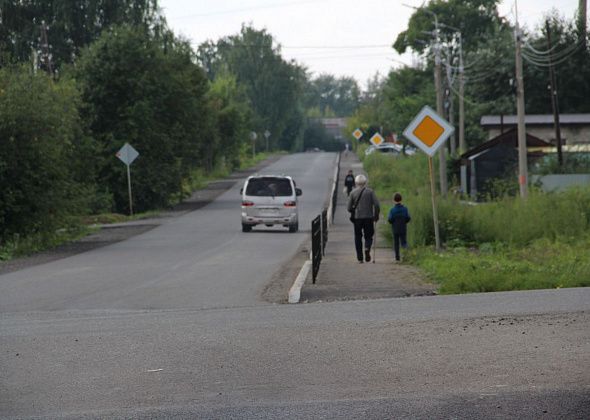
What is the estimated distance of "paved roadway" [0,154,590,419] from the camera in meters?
7.93

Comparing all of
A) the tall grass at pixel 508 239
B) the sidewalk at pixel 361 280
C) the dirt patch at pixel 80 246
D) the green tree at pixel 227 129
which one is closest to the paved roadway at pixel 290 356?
the sidewalk at pixel 361 280

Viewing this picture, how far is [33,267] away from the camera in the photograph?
81.4 feet

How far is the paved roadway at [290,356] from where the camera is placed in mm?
7934

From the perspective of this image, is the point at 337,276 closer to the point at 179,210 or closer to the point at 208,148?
the point at 179,210

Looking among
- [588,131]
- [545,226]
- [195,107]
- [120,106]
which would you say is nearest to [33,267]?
[545,226]

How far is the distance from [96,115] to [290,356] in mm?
42894

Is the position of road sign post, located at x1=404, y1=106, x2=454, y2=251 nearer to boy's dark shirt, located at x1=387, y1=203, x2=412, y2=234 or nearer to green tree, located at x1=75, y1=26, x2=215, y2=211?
boy's dark shirt, located at x1=387, y1=203, x2=412, y2=234

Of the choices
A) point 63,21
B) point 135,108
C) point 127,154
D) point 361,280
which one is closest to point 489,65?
point 63,21

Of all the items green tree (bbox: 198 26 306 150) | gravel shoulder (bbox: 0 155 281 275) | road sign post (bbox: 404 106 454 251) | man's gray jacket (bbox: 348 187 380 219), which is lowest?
gravel shoulder (bbox: 0 155 281 275)

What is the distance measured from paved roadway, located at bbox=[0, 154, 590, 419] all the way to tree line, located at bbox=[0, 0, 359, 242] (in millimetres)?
13388

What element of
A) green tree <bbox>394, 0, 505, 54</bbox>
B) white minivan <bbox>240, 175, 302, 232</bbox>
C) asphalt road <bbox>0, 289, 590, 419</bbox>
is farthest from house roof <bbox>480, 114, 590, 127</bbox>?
asphalt road <bbox>0, 289, 590, 419</bbox>

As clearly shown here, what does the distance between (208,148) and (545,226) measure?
61367mm

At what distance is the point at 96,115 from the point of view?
170ft

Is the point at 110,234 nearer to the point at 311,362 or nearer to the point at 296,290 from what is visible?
the point at 296,290
